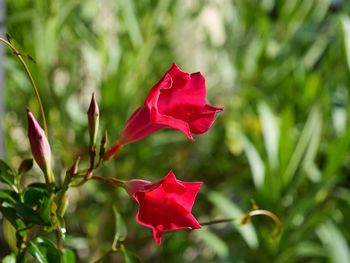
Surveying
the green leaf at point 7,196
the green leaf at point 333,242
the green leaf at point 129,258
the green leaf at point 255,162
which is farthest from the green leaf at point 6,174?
the green leaf at point 333,242

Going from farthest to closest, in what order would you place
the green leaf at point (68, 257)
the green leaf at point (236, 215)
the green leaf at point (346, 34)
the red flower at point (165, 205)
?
the green leaf at point (346, 34)
the green leaf at point (236, 215)
the green leaf at point (68, 257)
the red flower at point (165, 205)

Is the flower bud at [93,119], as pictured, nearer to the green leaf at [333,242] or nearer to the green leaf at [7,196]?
the green leaf at [7,196]

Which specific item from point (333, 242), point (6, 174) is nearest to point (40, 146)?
point (6, 174)

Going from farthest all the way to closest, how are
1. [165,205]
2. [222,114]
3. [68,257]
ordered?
[222,114] → [68,257] → [165,205]

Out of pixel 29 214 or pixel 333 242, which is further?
pixel 333 242

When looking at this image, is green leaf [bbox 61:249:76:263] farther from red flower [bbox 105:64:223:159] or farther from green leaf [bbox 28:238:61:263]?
red flower [bbox 105:64:223:159]

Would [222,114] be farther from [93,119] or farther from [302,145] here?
[93,119]
